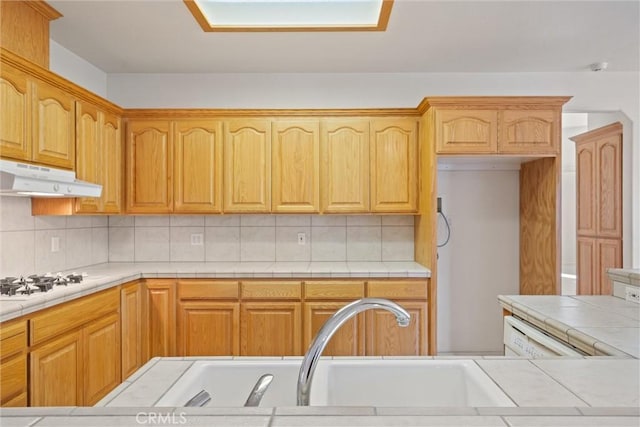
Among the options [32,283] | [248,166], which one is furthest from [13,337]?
[248,166]

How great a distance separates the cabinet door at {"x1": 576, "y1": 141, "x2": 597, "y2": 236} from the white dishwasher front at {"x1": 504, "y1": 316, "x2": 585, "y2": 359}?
311 centimetres

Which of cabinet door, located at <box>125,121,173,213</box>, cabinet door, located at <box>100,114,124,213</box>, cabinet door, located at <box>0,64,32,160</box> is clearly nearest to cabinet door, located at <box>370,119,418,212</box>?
cabinet door, located at <box>125,121,173,213</box>

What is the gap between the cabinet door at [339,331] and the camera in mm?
3047

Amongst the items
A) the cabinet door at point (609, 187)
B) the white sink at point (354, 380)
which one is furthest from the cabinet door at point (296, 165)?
the cabinet door at point (609, 187)

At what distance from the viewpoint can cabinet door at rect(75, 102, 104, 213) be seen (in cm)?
278

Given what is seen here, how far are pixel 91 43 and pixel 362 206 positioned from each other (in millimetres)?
2333

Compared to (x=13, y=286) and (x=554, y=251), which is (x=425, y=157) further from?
(x=13, y=286)

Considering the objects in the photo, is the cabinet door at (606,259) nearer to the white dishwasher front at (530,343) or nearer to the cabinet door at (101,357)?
the white dishwasher front at (530,343)

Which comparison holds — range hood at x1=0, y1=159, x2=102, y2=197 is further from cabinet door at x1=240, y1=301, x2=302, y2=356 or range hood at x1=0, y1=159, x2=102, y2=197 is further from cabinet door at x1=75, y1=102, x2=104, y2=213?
cabinet door at x1=240, y1=301, x2=302, y2=356

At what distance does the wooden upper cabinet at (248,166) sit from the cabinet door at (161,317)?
814 mm

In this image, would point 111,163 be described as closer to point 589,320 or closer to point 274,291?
point 274,291

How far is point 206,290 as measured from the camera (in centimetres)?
308

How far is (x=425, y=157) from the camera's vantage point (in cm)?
321

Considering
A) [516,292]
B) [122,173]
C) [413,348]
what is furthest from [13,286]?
[516,292]
